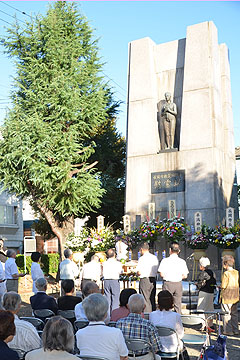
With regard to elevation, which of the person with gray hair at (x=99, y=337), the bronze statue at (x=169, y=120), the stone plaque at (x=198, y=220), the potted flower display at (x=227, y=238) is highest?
the bronze statue at (x=169, y=120)

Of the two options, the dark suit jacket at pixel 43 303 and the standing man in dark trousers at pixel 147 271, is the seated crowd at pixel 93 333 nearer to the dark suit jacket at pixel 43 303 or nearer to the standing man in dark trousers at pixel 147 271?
the dark suit jacket at pixel 43 303

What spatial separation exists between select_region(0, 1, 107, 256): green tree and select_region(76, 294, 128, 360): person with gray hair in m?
15.3

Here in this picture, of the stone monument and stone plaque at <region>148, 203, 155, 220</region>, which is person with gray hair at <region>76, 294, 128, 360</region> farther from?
stone plaque at <region>148, 203, 155, 220</region>

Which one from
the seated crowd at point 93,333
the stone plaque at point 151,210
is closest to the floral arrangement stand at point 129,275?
the stone plaque at point 151,210

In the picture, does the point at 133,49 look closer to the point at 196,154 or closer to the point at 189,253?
the point at 196,154

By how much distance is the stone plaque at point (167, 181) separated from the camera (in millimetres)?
17281

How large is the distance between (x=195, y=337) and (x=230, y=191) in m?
12.2

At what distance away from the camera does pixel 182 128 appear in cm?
1747

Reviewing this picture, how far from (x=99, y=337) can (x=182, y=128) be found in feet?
44.0

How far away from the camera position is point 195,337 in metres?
6.64

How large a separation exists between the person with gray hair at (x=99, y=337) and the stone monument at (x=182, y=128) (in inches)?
473

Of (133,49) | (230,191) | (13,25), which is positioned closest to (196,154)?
(230,191)

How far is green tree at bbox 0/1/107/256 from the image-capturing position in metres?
20.3

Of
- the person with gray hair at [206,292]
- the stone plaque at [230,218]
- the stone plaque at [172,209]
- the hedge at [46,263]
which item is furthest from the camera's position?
the hedge at [46,263]
